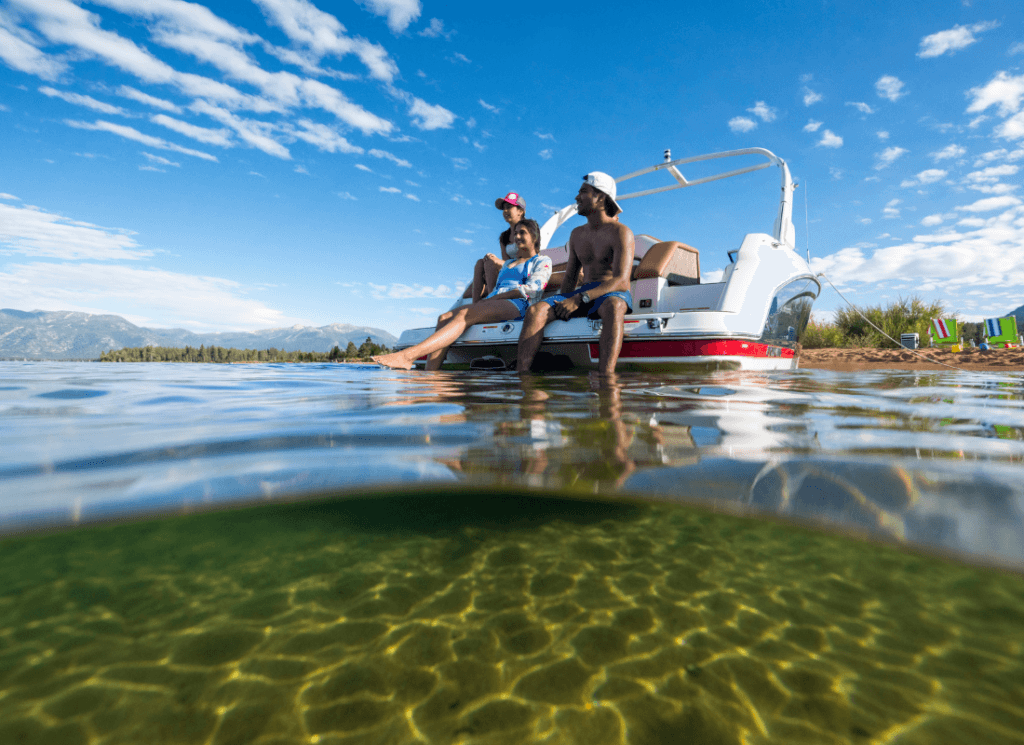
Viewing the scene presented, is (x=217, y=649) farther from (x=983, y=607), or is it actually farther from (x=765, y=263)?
(x=765, y=263)

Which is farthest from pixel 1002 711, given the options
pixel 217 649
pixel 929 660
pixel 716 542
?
pixel 217 649

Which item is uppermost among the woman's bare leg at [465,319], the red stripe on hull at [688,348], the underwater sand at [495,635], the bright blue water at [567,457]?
the woman's bare leg at [465,319]

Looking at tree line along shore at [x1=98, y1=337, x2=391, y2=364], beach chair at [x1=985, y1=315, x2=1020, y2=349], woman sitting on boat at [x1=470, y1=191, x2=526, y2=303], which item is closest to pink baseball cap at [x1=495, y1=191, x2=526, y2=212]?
woman sitting on boat at [x1=470, y1=191, x2=526, y2=303]

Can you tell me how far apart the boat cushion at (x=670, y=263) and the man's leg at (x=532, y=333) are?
4.71 feet

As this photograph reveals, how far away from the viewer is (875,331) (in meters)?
12.8

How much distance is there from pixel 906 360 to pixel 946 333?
402cm

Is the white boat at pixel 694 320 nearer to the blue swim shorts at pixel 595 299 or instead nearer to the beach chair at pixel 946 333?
the blue swim shorts at pixel 595 299

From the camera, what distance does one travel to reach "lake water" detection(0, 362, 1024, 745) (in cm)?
56

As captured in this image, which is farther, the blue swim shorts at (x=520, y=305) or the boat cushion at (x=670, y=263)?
the boat cushion at (x=670, y=263)

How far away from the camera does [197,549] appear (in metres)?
0.94

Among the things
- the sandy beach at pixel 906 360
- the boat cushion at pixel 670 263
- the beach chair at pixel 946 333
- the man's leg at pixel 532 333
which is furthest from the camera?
the beach chair at pixel 946 333

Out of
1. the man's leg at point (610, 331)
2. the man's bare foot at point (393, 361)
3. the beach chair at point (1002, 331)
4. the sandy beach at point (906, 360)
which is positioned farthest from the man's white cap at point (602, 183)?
the beach chair at point (1002, 331)

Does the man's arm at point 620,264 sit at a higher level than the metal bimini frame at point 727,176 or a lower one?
lower

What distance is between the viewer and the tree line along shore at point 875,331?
12.6 meters
